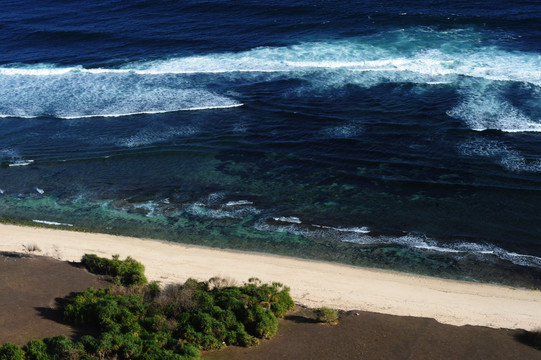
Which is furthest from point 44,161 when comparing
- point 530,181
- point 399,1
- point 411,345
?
point 399,1

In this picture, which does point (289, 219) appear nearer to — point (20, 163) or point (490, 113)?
point (490, 113)

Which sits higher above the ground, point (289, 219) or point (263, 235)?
point (289, 219)

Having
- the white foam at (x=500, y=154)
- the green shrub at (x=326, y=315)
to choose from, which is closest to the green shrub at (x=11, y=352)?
the green shrub at (x=326, y=315)

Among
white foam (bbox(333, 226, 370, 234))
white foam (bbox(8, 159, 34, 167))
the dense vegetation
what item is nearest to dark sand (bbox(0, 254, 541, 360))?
the dense vegetation

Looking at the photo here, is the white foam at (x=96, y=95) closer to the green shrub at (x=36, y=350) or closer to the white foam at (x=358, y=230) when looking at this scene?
the white foam at (x=358, y=230)

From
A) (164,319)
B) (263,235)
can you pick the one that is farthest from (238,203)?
(164,319)

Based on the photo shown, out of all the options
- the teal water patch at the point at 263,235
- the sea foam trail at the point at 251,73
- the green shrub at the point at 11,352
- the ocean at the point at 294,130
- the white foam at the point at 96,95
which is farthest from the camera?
the sea foam trail at the point at 251,73
